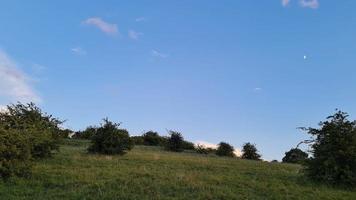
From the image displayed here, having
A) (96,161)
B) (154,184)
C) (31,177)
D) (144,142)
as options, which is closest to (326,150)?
(154,184)

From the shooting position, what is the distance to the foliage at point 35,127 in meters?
24.4

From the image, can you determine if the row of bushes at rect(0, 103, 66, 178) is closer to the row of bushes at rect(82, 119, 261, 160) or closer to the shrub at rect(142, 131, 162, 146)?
the row of bushes at rect(82, 119, 261, 160)

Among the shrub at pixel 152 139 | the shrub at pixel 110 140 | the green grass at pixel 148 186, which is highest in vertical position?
the shrub at pixel 152 139

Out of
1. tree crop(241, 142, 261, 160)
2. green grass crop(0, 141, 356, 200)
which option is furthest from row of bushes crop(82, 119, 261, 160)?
green grass crop(0, 141, 356, 200)

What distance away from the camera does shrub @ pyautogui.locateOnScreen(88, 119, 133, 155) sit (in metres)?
33.4

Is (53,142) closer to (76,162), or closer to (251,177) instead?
(76,162)

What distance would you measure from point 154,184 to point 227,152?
118ft

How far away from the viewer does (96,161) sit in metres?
25.9

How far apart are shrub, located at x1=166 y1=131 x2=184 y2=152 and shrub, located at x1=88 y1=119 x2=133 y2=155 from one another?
17177 mm

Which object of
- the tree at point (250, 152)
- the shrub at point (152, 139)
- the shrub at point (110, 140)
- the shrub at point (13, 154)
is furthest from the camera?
the shrub at point (152, 139)

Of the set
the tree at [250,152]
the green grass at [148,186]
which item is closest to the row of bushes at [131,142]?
the tree at [250,152]

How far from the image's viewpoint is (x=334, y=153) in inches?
→ 925

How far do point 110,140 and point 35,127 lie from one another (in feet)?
25.0

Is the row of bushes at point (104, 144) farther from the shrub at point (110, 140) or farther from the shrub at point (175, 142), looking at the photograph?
the shrub at point (175, 142)
